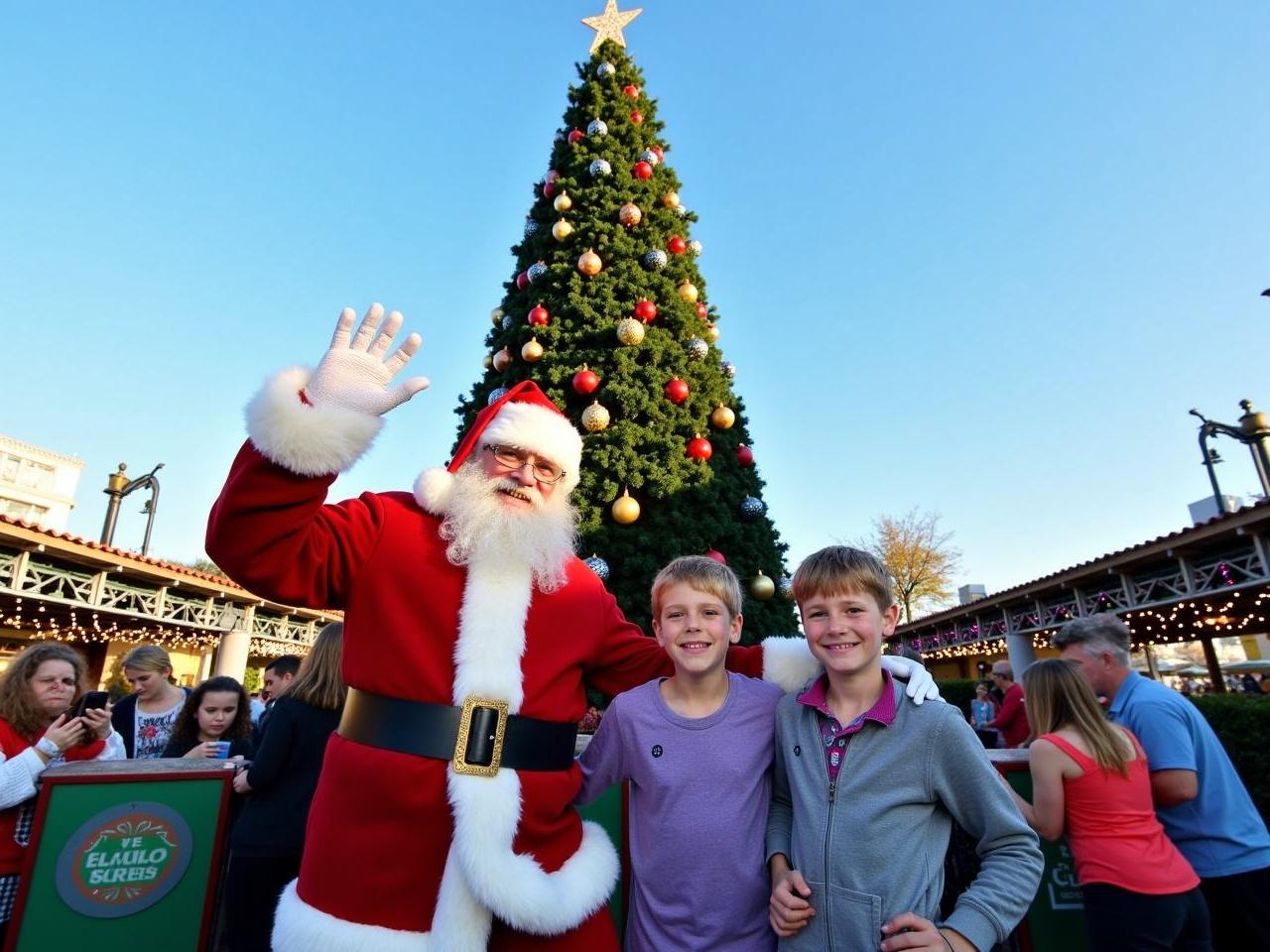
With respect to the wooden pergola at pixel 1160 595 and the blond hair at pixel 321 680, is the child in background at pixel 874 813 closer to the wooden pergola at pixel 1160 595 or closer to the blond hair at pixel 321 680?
the blond hair at pixel 321 680

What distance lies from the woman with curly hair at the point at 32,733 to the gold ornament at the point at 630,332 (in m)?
4.44

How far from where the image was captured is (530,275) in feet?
21.7

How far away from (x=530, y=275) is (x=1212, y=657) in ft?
70.2

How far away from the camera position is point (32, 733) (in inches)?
119

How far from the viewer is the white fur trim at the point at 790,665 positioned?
2.18 m

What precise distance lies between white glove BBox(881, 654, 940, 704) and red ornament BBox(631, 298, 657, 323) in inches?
187

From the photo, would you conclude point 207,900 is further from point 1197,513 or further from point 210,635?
point 1197,513

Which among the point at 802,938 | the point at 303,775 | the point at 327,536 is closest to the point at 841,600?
the point at 802,938

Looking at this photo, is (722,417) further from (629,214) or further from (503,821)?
(503,821)

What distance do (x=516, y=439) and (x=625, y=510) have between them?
3.17 metres

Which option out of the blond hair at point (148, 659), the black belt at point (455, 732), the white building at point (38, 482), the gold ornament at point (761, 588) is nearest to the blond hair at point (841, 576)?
the black belt at point (455, 732)

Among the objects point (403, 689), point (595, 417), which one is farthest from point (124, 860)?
point (595, 417)

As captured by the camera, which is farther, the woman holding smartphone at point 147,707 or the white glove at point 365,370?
the woman holding smartphone at point 147,707

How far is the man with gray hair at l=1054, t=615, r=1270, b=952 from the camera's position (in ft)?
8.19
